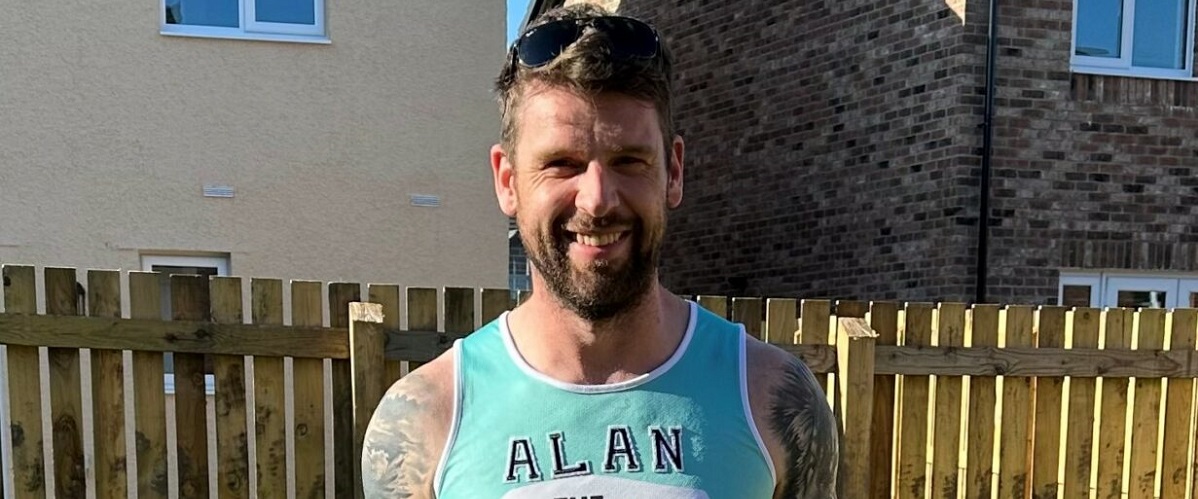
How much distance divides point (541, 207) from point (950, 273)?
546 cm

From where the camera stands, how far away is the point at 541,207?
139cm

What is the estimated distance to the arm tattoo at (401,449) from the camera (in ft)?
4.89

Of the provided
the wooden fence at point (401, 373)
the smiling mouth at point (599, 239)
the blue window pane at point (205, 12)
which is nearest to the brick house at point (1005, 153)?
the wooden fence at point (401, 373)

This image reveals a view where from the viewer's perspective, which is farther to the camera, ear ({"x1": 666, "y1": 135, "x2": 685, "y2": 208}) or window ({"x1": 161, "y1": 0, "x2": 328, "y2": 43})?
window ({"x1": 161, "y1": 0, "x2": 328, "y2": 43})

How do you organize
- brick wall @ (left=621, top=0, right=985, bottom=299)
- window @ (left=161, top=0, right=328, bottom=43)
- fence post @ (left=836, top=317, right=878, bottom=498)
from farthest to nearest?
brick wall @ (left=621, top=0, right=985, bottom=299)
window @ (left=161, top=0, right=328, bottom=43)
fence post @ (left=836, top=317, right=878, bottom=498)

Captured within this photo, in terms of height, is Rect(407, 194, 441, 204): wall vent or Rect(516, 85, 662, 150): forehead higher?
Rect(516, 85, 662, 150): forehead

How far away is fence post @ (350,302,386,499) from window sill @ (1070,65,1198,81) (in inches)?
221

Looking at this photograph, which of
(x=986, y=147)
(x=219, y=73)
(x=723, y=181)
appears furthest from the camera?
(x=723, y=181)

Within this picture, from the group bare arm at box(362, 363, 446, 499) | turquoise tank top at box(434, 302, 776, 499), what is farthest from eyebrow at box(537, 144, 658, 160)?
bare arm at box(362, 363, 446, 499)

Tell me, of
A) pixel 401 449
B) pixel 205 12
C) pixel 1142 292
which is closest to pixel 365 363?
pixel 401 449

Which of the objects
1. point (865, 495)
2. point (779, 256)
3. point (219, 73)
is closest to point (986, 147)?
point (779, 256)

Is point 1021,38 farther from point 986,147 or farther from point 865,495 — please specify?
point 865,495

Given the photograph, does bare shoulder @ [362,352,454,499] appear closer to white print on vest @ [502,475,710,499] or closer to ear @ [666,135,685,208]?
white print on vest @ [502,475,710,499]

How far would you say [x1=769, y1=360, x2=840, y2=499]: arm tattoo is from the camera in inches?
60.6
